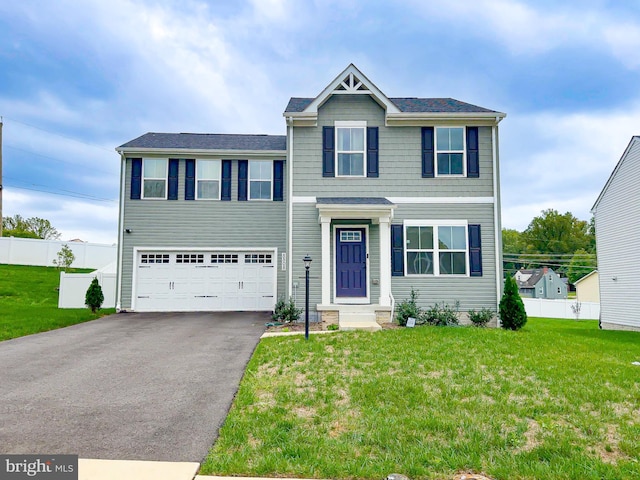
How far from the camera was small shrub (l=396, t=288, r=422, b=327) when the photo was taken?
36.9 feet

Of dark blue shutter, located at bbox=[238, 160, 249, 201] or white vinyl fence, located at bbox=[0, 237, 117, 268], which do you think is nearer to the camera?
dark blue shutter, located at bbox=[238, 160, 249, 201]

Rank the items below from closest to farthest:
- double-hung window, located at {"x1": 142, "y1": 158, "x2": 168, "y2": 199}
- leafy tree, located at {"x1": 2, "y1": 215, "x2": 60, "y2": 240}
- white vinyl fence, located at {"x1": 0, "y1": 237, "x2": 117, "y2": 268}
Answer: double-hung window, located at {"x1": 142, "y1": 158, "x2": 168, "y2": 199} → white vinyl fence, located at {"x1": 0, "y1": 237, "x2": 117, "y2": 268} → leafy tree, located at {"x1": 2, "y1": 215, "x2": 60, "y2": 240}

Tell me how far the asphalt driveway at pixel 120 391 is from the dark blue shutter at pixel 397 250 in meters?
4.48

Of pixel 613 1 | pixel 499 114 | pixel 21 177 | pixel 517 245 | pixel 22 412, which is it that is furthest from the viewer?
pixel 517 245

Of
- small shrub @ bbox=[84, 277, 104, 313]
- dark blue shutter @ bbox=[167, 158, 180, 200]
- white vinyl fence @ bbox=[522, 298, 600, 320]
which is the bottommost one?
white vinyl fence @ bbox=[522, 298, 600, 320]

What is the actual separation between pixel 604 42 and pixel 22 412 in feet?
60.7

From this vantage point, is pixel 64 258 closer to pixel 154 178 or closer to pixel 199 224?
pixel 154 178

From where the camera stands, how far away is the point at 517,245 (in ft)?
220

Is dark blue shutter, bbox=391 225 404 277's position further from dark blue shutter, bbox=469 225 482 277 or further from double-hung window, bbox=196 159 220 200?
double-hung window, bbox=196 159 220 200

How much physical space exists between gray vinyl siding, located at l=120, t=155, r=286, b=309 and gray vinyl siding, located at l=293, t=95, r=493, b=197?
115 inches

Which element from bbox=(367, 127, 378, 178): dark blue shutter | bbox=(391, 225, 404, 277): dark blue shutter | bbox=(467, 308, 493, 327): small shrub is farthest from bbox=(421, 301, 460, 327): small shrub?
bbox=(367, 127, 378, 178): dark blue shutter

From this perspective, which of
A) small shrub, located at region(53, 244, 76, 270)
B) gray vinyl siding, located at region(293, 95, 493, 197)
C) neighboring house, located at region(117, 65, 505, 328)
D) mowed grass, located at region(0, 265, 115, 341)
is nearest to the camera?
mowed grass, located at region(0, 265, 115, 341)

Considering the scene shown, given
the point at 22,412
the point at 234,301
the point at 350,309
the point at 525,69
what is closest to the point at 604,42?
the point at 525,69

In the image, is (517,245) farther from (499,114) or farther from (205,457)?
(205,457)
